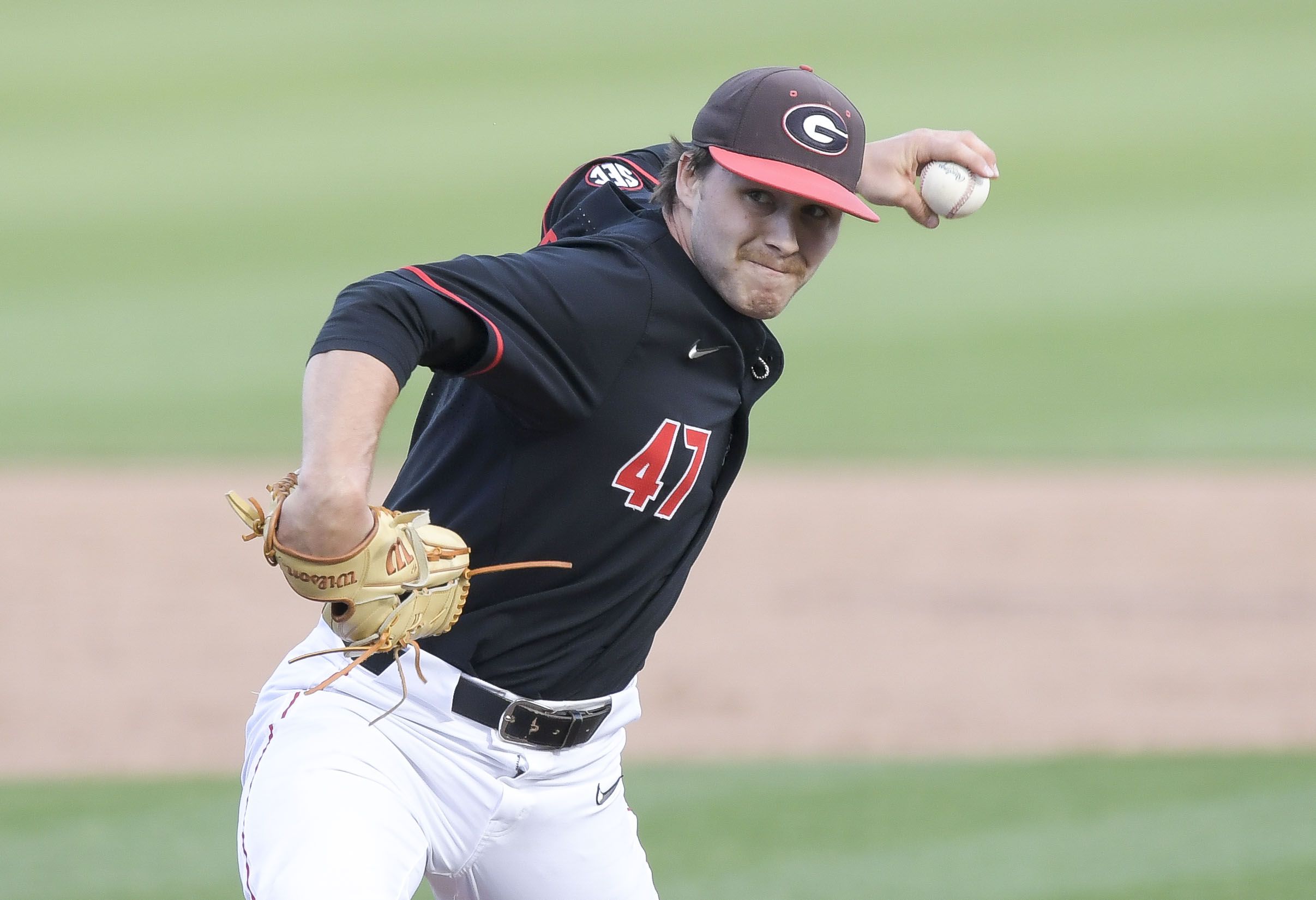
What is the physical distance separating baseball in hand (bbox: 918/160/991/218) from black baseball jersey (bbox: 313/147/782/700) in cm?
57

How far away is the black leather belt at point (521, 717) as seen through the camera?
274 centimetres

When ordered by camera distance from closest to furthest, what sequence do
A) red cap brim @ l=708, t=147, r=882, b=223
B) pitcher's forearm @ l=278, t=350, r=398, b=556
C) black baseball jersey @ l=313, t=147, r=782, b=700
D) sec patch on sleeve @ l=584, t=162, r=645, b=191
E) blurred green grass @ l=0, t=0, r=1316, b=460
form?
pitcher's forearm @ l=278, t=350, r=398, b=556
black baseball jersey @ l=313, t=147, r=782, b=700
red cap brim @ l=708, t=147, r=882, b=223
sec patch on sleeve @ l=584, t=162, r=645, b=191
blurred green grass @ l=0, t=0, r=1316, b=460

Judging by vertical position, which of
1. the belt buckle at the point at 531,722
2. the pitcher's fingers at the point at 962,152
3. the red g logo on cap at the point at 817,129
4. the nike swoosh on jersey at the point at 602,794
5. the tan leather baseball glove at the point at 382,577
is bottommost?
the nike swoosh on jersey at the point at 602,794

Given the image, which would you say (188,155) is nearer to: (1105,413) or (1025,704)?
(1105,413)

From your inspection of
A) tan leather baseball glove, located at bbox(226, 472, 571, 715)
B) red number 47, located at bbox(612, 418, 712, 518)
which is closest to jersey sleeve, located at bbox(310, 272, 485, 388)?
tan leather baseball glove, located at bbox(226, 472, 571, 715)

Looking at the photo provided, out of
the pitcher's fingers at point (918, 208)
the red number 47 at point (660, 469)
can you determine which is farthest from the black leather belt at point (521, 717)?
the pitcher's fingers at point (918, 208)

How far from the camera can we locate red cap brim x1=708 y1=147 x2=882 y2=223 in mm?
2582

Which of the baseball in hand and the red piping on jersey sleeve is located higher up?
the baseball in hand

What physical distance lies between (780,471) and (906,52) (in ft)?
28.8

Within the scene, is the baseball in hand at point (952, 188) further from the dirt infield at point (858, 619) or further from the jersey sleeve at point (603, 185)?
the dirt infield at point (858, 619)

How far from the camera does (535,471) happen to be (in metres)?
2.62

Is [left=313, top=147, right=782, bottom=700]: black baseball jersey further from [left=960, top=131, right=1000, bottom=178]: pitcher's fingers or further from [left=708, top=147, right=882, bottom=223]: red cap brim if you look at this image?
[left=960, top=131, right=1000, bottom=178]: pitcher's fingers

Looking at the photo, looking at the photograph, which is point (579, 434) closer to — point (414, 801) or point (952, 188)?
point (414, 801)

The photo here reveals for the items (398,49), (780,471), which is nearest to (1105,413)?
(780,471)
